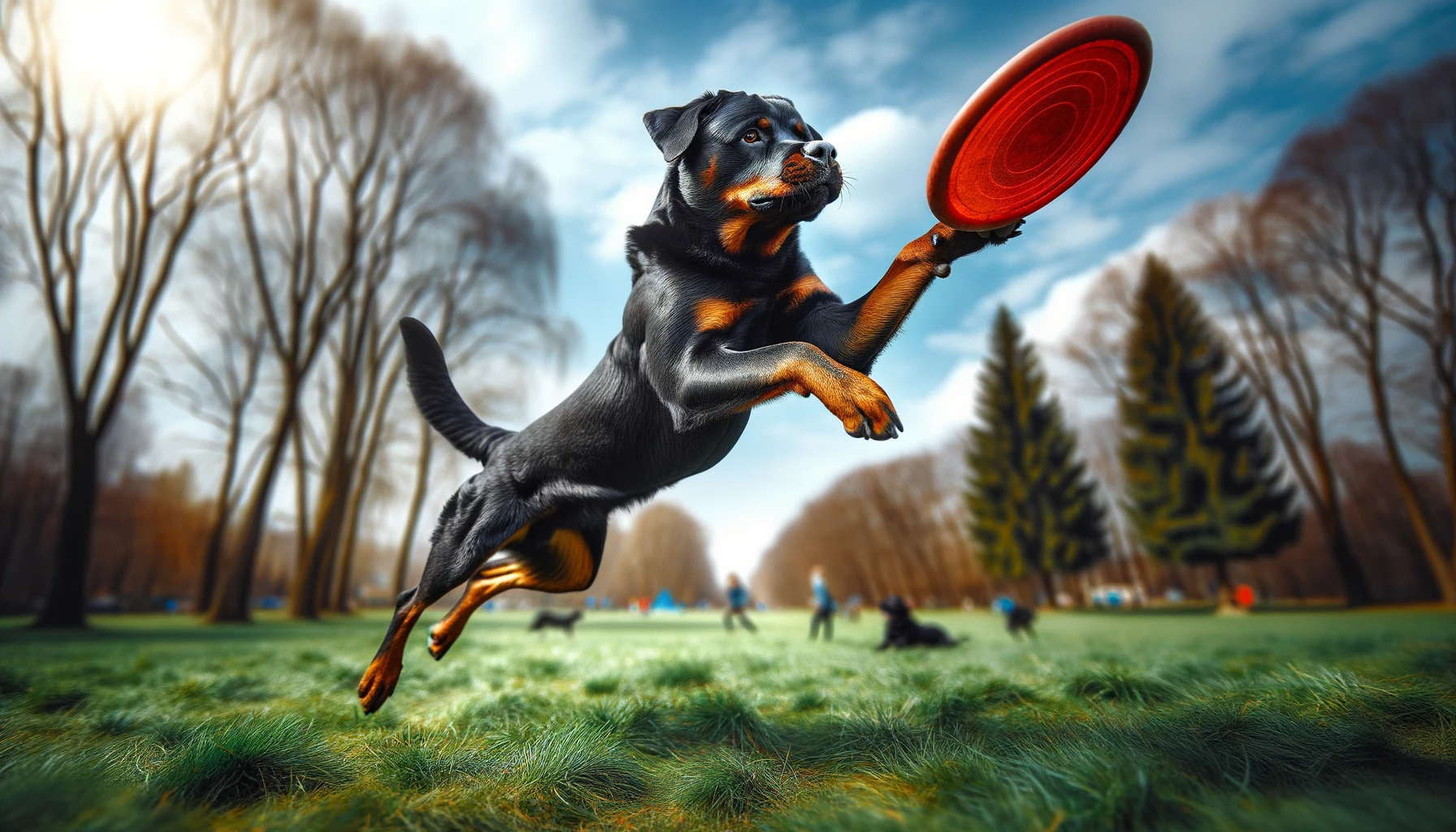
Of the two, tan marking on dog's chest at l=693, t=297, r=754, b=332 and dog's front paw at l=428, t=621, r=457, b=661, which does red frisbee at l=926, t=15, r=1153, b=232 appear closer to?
tan marking on dog's chest at l=693, t=297, r=754, b=332

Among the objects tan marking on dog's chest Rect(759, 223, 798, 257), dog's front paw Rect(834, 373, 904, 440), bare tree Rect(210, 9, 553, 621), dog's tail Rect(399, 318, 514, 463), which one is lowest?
dog's front paw Rect(834, 373, 904, 440)

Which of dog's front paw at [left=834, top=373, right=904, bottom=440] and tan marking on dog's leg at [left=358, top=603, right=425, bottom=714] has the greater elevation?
dog's front paw at [left=834, top=373, right=904, bottom=440]

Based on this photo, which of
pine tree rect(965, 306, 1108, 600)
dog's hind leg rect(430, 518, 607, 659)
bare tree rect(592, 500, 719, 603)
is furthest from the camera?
bare tree rect(592, 500, 719, 603)

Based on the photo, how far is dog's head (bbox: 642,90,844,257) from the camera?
6.55 feet

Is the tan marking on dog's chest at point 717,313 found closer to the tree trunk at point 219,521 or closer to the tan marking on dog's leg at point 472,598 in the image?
the tan marking on dog's leg at point 472,598

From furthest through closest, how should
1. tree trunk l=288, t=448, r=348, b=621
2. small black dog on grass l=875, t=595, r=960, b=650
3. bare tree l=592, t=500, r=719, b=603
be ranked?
bare tree l=592, t=500, r=719, b=603, tree trunk l=288, t=448, r=348, b=621, small black dog on grass l=875, t=595, r=960, b=650

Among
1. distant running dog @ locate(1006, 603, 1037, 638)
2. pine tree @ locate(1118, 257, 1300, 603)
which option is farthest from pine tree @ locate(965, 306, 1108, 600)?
distant running dog @ locate(1006, 603, 1037, 638)

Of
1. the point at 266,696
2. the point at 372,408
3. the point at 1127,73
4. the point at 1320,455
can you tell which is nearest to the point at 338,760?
the point at 266,696

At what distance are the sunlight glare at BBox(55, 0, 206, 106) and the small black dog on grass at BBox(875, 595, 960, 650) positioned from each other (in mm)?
14811

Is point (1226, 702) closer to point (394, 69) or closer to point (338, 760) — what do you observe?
point (338, 760)

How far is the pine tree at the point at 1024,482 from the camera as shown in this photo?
26.2m

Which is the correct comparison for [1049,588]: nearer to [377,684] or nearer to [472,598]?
[472,598]

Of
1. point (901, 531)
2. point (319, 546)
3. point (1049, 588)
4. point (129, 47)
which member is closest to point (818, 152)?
point (129, 47)

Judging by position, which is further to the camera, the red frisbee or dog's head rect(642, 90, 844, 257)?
dog's head rect(642, 90, 844, 257)
